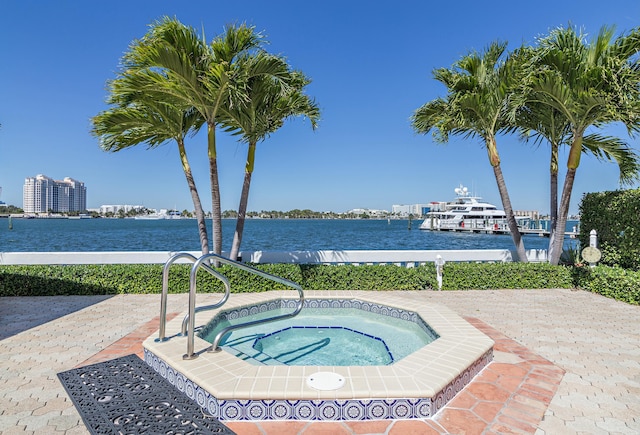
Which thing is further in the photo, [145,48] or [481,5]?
[481,5]

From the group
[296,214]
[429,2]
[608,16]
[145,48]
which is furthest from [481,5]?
[296,214]

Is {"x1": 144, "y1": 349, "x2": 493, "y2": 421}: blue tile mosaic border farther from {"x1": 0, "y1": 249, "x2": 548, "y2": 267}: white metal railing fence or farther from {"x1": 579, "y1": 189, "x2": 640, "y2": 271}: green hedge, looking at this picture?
{"x1": 579, "y1": 189, "x2": 640, "y2": 271}: green hedge

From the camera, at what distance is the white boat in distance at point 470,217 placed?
51.2m

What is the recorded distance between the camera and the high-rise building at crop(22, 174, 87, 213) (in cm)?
8894

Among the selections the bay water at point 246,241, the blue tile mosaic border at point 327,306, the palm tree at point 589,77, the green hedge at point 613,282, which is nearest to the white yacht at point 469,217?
the bay water at point 246,241

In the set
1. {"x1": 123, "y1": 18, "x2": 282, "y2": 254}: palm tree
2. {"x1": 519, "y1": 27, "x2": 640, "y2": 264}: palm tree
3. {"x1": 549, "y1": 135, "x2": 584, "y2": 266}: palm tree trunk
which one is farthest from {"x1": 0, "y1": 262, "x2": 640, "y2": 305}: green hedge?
{"x1": 123, "y1": 18, "x2": 282, "y2": 254}: palm tree

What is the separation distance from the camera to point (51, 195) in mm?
92750

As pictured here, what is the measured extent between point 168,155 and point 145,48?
2421mm

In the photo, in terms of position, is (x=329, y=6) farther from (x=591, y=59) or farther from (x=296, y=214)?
(x=296, y=214)

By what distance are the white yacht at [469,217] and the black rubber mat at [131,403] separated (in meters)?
52.3

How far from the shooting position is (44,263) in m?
7.72

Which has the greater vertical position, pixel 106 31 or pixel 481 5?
pixel 481 5

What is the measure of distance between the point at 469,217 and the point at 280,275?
53.6 meters

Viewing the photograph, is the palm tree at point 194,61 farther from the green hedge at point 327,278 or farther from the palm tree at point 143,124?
the green hedge at point 327,278
